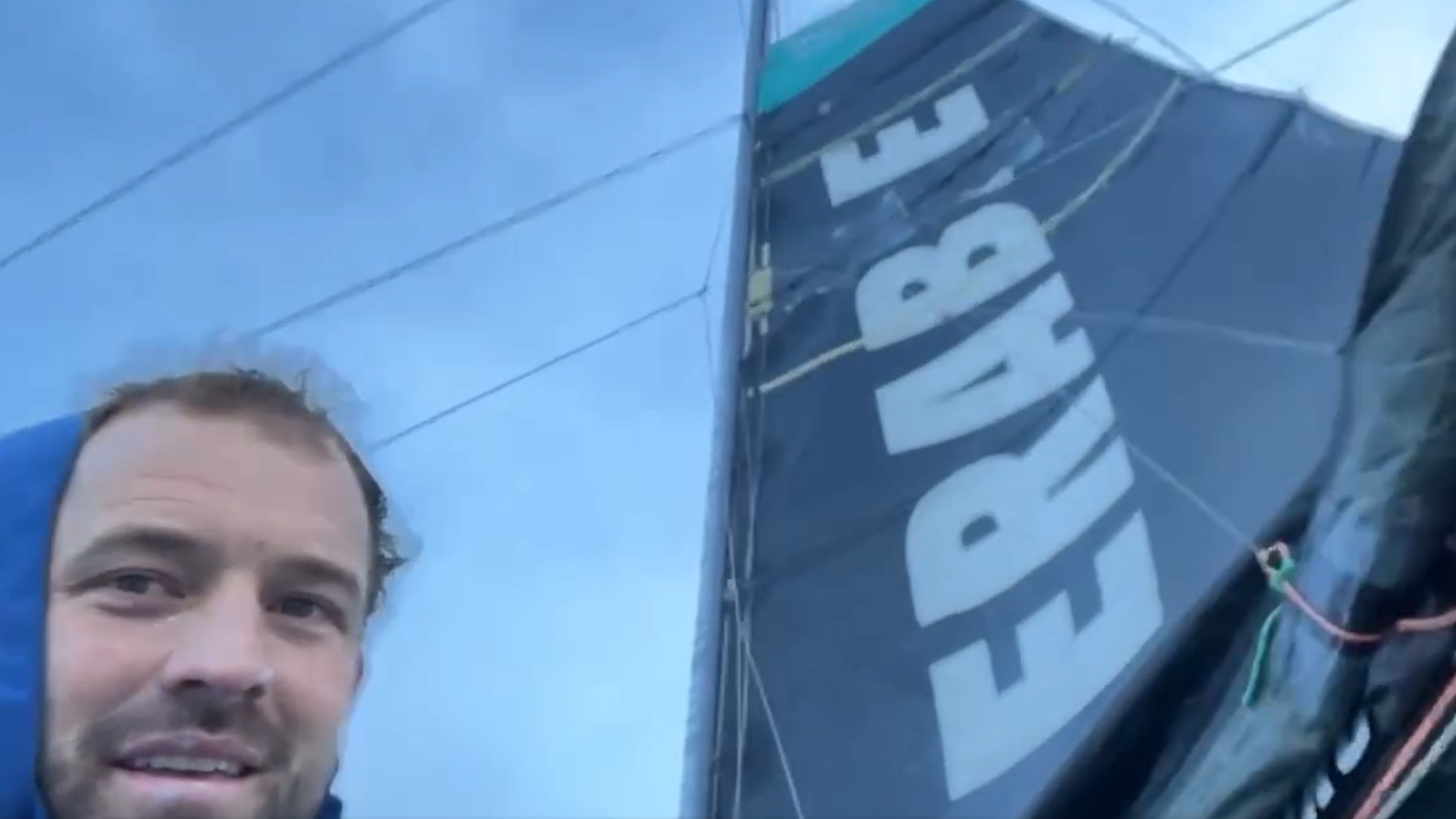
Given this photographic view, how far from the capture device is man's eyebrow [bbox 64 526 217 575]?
44cm

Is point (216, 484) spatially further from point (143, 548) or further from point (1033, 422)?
point (1033, 422)

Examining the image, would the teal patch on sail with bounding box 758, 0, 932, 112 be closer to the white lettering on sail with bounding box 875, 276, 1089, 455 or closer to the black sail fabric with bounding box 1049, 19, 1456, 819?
the white lettering on sail with bounding box 875, 276, 1089, 455

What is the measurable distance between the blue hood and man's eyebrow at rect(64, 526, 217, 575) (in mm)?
13

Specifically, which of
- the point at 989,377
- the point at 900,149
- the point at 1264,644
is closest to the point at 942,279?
the point at 989,377

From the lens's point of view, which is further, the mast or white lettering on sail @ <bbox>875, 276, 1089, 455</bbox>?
white lettering on sail @ <bbox>875, 276, 1089, 455</bbox>

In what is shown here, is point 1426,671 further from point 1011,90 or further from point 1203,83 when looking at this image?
point 1011,90

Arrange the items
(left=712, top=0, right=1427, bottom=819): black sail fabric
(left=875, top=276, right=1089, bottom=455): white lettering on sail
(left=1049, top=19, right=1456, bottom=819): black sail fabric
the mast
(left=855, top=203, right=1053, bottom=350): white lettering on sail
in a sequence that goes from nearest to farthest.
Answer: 1. (left=1049, top=19, right=1456, bottom=819): black sail fabric
2. (left=712, top=0, right=1427, bottom=819): black sail fabric
3. the mast
4. (left=875, top=276, right=1089, bottom=455): white lettering on sail
5. (left=855, top=203, right=1053, bottom=350): white lettering on sail

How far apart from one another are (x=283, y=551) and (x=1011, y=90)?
1.90 metres

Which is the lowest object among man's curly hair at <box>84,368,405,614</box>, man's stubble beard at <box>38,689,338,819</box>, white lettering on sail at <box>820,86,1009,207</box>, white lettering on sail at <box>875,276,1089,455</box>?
man's stubble beard at <box>38,689,338,819</box>

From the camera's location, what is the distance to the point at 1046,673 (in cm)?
155

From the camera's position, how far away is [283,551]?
451mm

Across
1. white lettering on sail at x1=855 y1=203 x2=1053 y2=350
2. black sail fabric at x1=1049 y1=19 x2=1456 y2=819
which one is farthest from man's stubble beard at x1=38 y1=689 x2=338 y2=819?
white lettering on sail at x1=855 y1=203 x2=1053 y2=350

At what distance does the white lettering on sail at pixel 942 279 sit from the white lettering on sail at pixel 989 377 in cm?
5

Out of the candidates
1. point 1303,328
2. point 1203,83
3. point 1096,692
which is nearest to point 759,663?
point 1096,692
